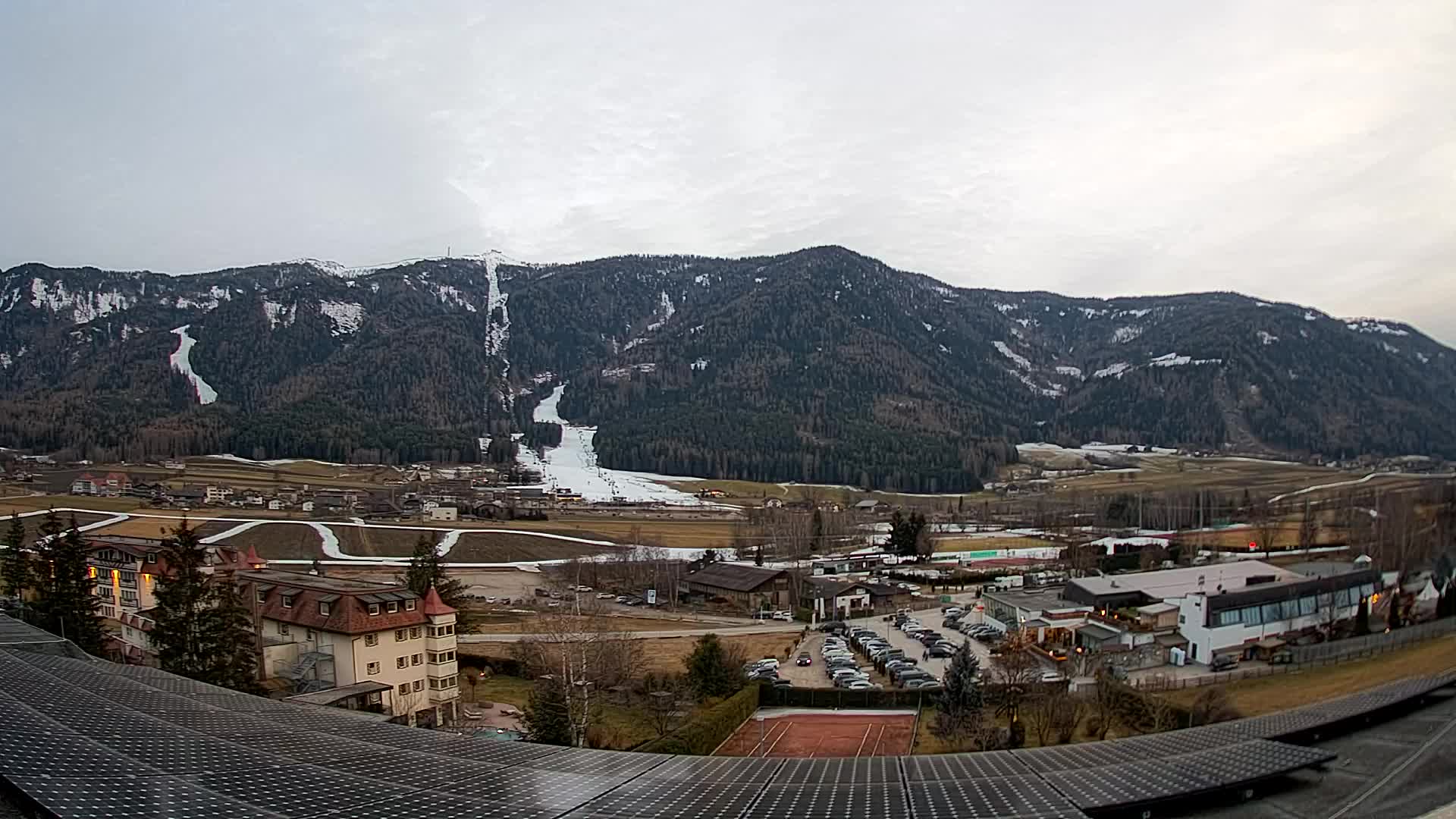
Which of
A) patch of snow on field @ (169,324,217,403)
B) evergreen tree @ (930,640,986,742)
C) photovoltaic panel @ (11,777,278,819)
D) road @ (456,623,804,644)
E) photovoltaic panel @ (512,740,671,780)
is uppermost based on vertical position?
patch of snow on field @ (169,324,217,403)

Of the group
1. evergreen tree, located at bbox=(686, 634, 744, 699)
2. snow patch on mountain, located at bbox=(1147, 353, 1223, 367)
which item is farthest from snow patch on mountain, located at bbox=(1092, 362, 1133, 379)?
evergreen tree, located at bbox=(686, 634, 744, 699)

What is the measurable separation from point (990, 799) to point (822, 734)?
10.4 meters

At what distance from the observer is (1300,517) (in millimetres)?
34469

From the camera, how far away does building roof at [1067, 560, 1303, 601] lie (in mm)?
33875

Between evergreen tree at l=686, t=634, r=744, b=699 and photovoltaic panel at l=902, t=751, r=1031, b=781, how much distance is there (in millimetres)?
9113

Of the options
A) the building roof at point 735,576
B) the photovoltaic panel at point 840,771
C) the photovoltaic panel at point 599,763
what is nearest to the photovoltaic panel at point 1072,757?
the photovoltaic panel at point 840,771

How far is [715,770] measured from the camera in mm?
11789

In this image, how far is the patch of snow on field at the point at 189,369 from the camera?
174000 mm

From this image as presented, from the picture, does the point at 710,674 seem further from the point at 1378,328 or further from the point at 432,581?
the point at 1378,328

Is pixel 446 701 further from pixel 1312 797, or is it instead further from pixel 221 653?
pixel 1312 797

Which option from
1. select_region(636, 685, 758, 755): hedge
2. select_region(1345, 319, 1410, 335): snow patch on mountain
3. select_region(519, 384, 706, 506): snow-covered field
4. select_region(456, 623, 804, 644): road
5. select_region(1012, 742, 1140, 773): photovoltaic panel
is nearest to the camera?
select_region(1012, 742, 1140, 773): photovoltaic panel

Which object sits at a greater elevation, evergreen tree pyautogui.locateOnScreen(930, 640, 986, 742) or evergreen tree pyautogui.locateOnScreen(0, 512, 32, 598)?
evergreen tree pyautogui.locateOnScreen(0, 512, 32, 598)

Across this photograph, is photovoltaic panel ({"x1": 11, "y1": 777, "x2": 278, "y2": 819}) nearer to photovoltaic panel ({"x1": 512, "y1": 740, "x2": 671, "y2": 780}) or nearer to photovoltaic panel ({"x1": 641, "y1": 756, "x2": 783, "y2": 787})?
photovoltaic panel ({"x1": 512, "y1": 740, "x2": 671, "y2": 780})

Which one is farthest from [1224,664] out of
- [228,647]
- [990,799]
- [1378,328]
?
[228,647]
